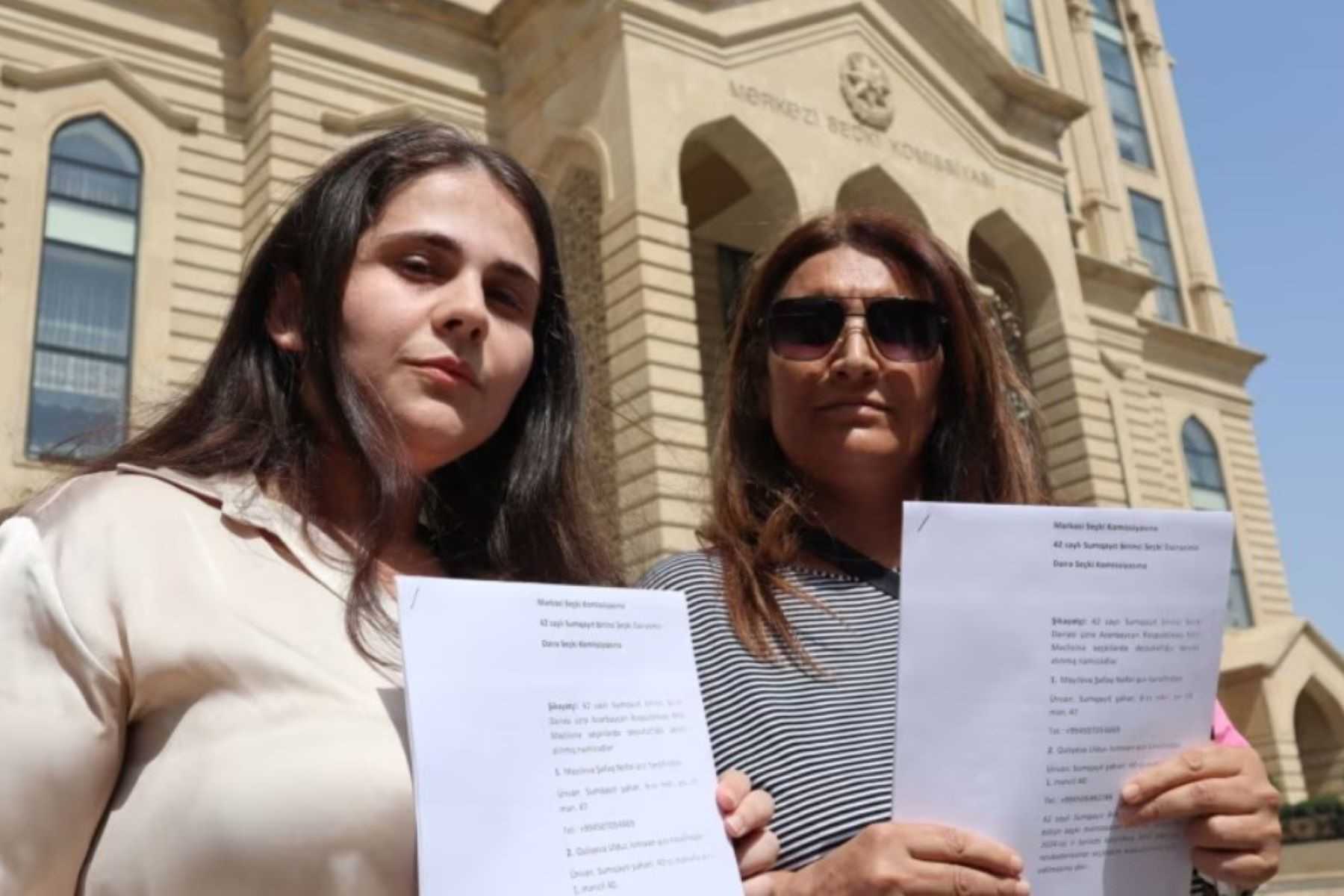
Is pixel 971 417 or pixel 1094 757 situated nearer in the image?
pixel 1094 757

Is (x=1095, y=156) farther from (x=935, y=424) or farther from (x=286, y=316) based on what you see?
(x=286, y=316)

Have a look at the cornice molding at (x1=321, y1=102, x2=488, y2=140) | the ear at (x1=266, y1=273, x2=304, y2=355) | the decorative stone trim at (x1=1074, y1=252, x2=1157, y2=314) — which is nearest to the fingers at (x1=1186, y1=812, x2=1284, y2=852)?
the ear at (x1=266, y1=273, x2=304, y2=355)

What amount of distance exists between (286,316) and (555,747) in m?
0.98

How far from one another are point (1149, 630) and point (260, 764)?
1388 millimetres

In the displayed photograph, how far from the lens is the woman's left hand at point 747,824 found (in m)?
1.81

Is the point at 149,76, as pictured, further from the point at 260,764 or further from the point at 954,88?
the point at 260,764

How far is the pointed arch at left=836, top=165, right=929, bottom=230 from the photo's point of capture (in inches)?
627

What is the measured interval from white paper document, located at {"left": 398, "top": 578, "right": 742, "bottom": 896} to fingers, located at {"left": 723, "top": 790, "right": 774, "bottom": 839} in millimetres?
24

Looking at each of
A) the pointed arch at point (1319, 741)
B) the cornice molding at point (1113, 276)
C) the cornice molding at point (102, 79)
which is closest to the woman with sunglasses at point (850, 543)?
the cornice molding at point (102, 79)

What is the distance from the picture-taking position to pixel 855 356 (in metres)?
2.50

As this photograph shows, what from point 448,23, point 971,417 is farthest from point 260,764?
point 448,23

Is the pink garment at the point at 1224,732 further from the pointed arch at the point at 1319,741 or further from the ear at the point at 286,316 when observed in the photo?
the pointed arch at the point at 1319,741

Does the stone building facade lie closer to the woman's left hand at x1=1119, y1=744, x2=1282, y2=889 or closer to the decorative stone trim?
the decorative stone trim

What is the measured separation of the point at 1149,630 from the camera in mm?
1922
